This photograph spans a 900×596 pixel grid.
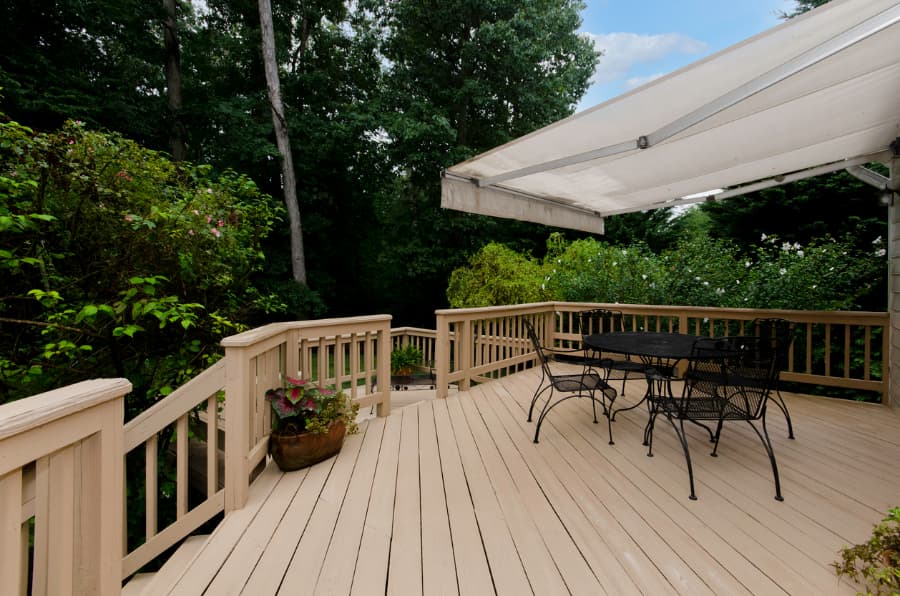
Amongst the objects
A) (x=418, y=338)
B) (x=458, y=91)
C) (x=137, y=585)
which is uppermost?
(x=458, y=91)

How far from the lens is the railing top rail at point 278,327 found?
218 centimetres

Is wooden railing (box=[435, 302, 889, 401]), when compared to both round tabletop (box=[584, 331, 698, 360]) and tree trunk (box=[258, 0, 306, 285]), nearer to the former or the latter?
round tabletop (box=[584, 331, 698, 360])

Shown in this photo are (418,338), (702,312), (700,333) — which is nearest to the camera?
(702,312)

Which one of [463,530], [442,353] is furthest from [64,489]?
[442,353]

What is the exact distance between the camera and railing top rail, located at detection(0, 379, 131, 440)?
0.83 m

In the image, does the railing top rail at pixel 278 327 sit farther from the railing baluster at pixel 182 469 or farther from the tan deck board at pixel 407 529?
the tan deck board at pixel 407 529

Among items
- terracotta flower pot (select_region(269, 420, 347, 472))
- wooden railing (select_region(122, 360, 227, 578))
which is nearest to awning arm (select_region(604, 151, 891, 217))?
terracotta flower pot (select_region(269, 420, 347, 472))

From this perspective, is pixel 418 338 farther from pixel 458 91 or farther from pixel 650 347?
pixel 458 91

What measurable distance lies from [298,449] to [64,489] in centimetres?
164

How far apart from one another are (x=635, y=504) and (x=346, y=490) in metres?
1.69

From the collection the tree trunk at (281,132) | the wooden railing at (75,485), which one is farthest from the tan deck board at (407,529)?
the tree trunk at (281,132)

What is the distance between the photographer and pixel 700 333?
201 inches

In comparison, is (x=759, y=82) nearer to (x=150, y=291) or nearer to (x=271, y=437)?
(x=271, y=437)

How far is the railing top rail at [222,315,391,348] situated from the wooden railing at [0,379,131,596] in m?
0.95
